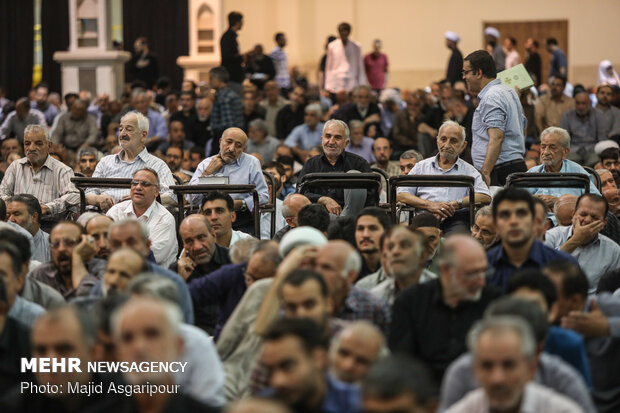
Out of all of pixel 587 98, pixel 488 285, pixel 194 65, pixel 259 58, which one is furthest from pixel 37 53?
pixel 488 285

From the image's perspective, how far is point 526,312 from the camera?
4453 mm

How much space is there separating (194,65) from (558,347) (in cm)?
1681

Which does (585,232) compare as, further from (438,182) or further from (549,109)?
(549,109)

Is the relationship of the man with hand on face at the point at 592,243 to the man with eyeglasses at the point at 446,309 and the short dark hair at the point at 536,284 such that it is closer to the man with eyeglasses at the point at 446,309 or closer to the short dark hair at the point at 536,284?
the man with eyeglasses at the point at 446,309

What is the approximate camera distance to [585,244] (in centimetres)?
718

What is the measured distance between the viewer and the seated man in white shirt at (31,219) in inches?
309

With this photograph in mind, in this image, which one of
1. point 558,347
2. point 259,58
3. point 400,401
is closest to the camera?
point 400,401

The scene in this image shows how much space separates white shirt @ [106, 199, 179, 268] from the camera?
305 inches

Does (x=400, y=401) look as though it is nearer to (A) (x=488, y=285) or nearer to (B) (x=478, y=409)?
(B) (x=478, y=409)

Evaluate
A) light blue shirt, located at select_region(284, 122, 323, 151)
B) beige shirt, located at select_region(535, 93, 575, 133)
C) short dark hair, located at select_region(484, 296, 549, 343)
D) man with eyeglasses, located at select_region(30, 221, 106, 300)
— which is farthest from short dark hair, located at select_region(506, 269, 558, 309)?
beige shirt, located at select_region(535, 93, 575, 133)

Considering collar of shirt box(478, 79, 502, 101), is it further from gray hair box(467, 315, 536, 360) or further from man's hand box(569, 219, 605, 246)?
gray hair box(467, 315, 536, 360)

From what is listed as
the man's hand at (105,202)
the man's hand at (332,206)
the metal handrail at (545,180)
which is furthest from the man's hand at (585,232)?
the man's hand at (105,202)

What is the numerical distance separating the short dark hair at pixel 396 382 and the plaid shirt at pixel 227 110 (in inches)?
349

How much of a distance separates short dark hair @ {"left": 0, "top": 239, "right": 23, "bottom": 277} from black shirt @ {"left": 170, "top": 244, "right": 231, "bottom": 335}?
1.03 metres
